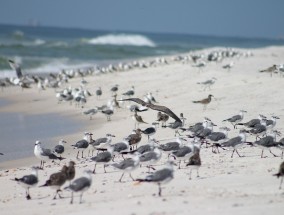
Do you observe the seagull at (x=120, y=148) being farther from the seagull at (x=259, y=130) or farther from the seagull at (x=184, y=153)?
the seagull at (x=259, y=130)

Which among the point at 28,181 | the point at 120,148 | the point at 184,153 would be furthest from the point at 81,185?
the point at 120,148

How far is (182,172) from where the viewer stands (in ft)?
37.6

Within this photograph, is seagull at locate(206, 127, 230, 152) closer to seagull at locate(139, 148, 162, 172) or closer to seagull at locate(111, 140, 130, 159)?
seagull at locate(111, 140, 130, 159)

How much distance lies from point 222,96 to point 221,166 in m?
10.7

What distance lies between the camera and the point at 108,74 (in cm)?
3744

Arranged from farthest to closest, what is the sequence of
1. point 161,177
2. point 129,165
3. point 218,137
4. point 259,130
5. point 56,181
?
point 259,130
point 218,137
point 129,165
point 56,181
point 161,177

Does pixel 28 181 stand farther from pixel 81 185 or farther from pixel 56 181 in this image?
pixel 81 185

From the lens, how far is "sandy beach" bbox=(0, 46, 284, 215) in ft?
29.6

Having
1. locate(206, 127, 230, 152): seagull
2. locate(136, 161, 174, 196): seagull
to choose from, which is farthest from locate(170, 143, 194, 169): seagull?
locate(136, 161, 174, 196): seagull

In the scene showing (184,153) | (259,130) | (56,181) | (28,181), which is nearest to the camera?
(56,181)

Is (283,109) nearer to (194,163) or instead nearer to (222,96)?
(222,96)

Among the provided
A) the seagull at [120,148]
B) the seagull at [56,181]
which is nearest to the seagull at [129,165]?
the seagull at [56,181]

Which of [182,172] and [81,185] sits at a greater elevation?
[81,185]

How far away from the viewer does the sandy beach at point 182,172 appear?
902 cm
